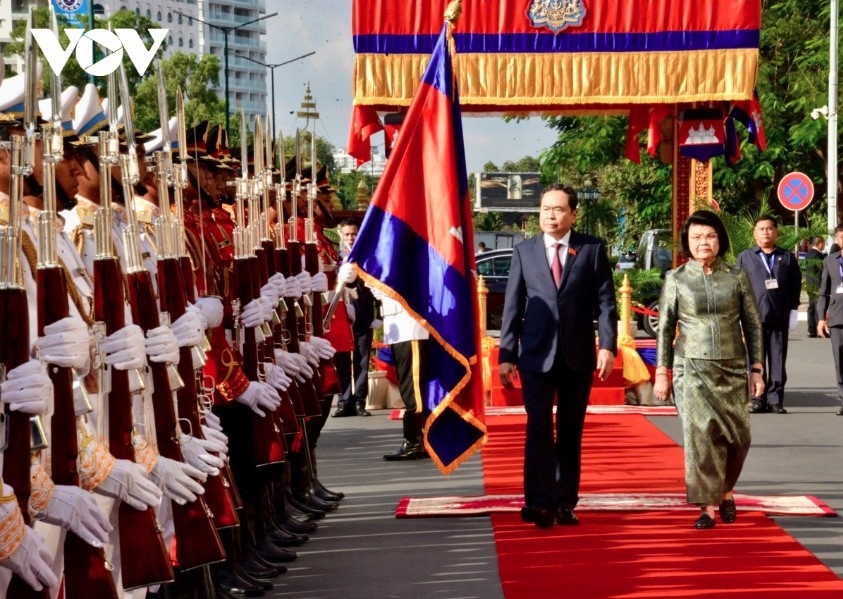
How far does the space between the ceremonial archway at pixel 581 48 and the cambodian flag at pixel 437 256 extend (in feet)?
24.0

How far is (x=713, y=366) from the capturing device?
854 centimetres

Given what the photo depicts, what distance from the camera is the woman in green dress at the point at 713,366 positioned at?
8.47m

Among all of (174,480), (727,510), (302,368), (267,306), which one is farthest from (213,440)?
(727,510)

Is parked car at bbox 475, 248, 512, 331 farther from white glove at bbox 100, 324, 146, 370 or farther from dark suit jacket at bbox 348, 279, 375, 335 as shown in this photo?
white glove at bbox 100, 324, 146, 370

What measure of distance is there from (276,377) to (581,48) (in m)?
9.38

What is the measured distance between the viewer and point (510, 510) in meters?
9.03

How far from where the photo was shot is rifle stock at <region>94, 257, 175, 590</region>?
4.98 m

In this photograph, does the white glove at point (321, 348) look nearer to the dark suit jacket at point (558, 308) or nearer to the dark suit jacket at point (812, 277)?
the dark suit jacket at point (558, 308)

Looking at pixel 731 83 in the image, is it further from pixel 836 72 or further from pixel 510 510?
pixel 836 72

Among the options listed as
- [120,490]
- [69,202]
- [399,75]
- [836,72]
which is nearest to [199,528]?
[120,490]

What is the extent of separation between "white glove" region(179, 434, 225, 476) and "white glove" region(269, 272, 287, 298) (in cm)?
222

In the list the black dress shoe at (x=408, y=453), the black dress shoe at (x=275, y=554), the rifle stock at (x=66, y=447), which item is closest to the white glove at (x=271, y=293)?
the black dress shoe at (x=275, y=554)

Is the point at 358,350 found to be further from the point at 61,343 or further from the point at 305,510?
the point at 61,343

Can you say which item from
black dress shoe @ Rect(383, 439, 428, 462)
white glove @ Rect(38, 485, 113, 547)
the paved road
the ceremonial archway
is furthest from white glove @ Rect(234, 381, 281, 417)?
the ceremonial archway
